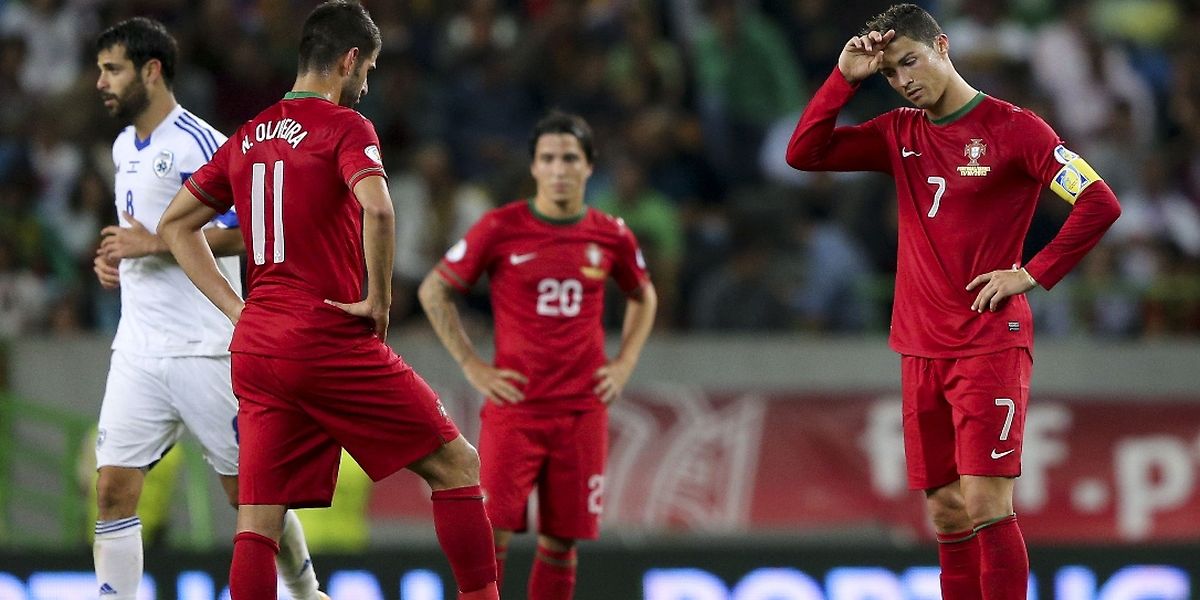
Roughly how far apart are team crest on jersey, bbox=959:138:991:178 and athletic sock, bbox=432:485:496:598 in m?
2.08

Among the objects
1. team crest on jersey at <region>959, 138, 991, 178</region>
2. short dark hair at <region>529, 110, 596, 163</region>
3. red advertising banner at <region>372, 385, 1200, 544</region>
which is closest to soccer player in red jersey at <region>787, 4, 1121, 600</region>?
team crest on jersey at <region>959, 138, 991, 178</region>

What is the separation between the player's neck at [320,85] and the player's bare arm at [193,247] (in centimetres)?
57

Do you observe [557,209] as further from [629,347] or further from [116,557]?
[116,557]

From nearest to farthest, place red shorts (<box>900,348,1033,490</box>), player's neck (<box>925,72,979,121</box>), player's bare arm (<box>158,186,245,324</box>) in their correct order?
player's bare arm (<box>158,186,245,324</box>) < red shorts (<box>900,348,1033,490</box>) < player's neck (<box>925,72,979,121</box>)

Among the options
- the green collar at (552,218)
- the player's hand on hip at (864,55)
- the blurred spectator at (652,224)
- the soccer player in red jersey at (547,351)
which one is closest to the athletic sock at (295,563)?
the soccer player in red jersey at (547,351)

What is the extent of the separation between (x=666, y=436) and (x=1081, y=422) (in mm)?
2850

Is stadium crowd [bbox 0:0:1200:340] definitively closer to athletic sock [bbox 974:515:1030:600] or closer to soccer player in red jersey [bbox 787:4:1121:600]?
soccer player in red jersey [bbox 787:4:1121:600]

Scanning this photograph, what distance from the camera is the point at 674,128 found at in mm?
13328

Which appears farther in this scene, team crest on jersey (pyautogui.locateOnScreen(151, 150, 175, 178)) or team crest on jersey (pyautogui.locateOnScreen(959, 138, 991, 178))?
team crest on jersey (pyautogui.locateOnScreen(151, 150, 175, 178))

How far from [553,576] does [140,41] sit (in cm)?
286

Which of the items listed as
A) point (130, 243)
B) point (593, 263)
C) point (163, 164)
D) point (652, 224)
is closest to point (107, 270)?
point (130, 243)

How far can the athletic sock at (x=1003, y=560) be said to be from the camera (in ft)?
19.9

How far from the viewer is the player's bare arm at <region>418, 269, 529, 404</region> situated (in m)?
7.67

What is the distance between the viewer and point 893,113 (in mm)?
6520
